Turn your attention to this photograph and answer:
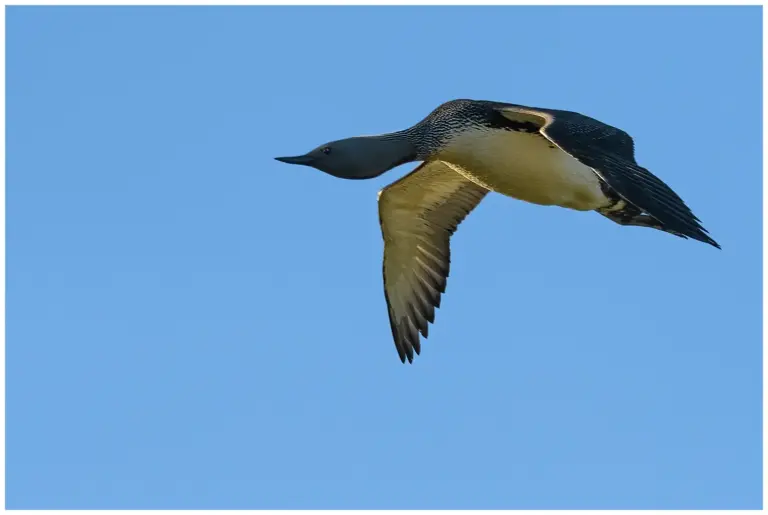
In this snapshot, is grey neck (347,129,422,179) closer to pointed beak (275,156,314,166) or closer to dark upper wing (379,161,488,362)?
pointed beak (275,156,314,166)

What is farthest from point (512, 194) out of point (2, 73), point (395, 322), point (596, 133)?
point (2, 73)

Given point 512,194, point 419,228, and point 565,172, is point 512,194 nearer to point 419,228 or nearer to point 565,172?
point 565,172

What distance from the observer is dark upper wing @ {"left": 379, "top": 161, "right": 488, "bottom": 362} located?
1806cm

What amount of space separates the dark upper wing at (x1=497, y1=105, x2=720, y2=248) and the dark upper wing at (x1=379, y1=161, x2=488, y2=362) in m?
2.98

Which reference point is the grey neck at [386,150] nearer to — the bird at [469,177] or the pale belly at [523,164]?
the bird at [469,177]

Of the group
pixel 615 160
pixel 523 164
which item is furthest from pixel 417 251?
pixel 615 160

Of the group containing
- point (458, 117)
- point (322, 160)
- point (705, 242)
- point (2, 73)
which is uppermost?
point (2, 73)

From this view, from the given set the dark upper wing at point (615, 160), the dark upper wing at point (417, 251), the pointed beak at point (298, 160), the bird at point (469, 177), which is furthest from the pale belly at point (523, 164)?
the dark upper wing at point (417, 251)

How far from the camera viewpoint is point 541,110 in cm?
1488

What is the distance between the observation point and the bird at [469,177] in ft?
44.1

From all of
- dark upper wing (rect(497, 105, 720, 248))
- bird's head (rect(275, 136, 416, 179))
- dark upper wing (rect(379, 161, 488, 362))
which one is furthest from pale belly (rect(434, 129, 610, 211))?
dark upper wing (rect(379, 161, 488, 362))

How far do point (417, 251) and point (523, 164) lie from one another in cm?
307

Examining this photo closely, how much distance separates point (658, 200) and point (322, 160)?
3430mm

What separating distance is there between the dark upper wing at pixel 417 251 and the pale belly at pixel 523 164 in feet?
7.55
